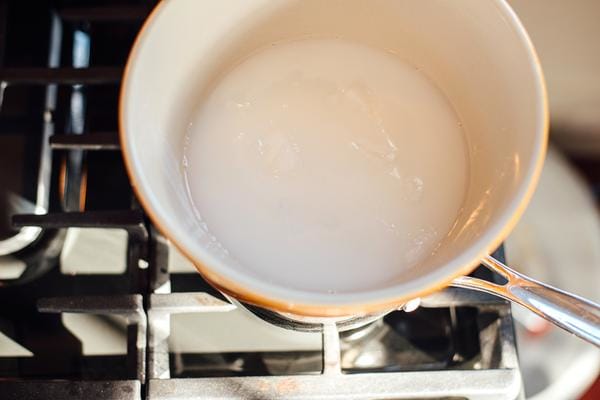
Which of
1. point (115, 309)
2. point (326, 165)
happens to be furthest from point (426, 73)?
point (115, 309)

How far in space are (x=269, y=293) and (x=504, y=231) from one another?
0.11 metres

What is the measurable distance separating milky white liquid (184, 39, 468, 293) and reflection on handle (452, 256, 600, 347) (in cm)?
5

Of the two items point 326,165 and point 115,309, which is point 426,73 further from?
point 115,309

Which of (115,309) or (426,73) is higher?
(426,73)

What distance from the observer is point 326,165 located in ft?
1.45

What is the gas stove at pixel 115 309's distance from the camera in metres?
0.42

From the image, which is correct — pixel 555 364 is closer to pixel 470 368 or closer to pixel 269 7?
pixel 470 368

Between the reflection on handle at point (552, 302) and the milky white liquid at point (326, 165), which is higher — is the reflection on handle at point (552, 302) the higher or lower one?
the lower one

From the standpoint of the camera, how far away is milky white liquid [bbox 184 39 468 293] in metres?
0.42

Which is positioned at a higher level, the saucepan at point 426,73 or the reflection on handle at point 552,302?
the saucepan at point 426,73

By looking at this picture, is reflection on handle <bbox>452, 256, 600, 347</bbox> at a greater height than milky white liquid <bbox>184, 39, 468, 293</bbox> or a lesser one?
lesser

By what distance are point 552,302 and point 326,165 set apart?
0.49ft

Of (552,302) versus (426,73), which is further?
(426,73)

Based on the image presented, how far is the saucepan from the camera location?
1.11 feet
